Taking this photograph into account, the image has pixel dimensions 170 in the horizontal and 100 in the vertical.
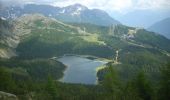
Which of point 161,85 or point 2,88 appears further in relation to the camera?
point 2,88

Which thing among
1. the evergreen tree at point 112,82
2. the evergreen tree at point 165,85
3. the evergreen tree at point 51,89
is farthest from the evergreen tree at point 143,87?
the evergreen tree at point 51,89

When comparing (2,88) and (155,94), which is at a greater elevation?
(155,94)

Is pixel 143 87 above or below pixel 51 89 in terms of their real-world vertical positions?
above

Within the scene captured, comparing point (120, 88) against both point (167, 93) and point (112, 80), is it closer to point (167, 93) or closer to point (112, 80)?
point (112, 80)

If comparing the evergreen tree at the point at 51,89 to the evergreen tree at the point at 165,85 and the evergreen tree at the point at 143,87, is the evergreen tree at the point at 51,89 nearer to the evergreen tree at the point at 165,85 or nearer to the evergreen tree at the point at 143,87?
the evergreen tree at the point at 143,87

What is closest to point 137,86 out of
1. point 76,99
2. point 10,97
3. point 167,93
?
point 167,93

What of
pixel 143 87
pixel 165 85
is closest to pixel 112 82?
pixel 143 87

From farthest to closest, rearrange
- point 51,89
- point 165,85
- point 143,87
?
1. point 51,89
2. point 143,87
3. point 165,85

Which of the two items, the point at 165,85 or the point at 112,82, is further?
the point at 112,82

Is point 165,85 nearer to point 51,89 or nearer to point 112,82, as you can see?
point 112,82

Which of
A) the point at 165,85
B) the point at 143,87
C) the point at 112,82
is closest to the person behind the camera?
the point at 165,85

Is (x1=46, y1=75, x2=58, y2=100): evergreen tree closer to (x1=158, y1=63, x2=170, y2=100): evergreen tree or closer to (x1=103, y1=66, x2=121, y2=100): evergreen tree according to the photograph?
(x1=103, y1=66, x2=121, y2=100): evergreen tree
